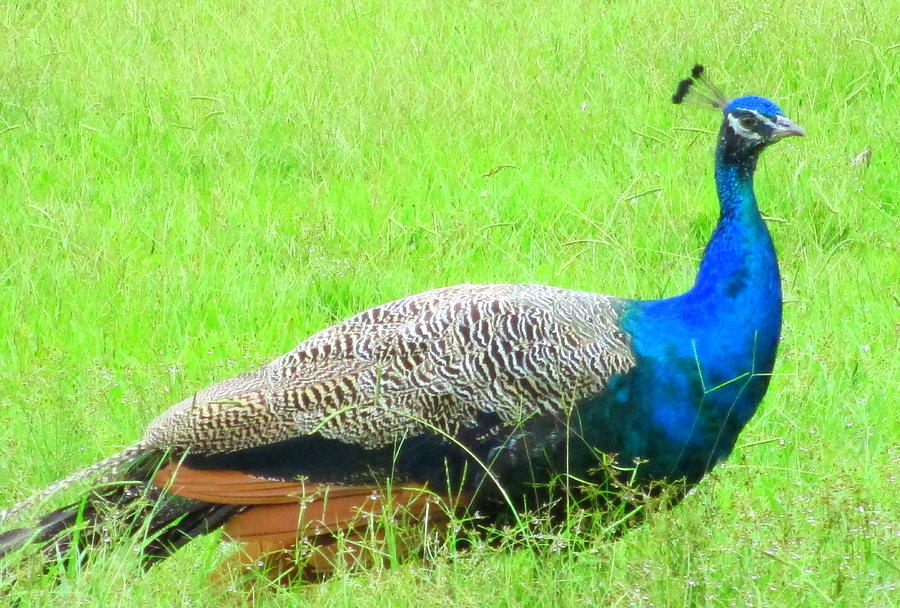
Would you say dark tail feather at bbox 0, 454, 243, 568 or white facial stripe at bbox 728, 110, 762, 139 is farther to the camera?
white facial stripe at bbox 728, 110, 762, 139

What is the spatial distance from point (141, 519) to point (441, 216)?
2429 mm

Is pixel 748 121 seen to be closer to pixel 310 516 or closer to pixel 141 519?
pixel 310 516

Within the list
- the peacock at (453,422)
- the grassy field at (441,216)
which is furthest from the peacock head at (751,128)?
the grassy field at (441,216)

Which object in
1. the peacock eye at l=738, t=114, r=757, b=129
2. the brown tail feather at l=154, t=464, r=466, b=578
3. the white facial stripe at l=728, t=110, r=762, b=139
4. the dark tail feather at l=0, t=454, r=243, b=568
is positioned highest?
the peacock eye at l=738, t=114, r=757, b=129

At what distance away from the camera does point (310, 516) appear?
136 inches

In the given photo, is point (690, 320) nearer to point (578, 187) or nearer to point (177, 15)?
point (578, 187)

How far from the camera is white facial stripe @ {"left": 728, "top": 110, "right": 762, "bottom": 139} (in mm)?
3891

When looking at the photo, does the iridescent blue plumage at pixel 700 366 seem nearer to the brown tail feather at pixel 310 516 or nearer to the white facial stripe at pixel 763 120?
the white facial stripe at pixel 763 120

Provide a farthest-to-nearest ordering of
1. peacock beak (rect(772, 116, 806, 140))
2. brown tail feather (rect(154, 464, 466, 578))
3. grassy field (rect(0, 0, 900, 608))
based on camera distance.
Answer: peacock beak (rect(772, 116, 806, 140)) → brown tail feather (rect(154, 464, 466, 578)) → grassy field (rect(0, 0, 900, 608))

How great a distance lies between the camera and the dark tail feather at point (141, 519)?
3.42 m

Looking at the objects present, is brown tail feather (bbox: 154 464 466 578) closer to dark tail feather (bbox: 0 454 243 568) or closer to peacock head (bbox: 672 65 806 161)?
dark tail feather (bbox: 0 454 243 568)

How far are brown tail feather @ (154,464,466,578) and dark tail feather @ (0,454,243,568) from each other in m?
0.04

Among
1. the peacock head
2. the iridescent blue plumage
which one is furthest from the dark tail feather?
the peacock head

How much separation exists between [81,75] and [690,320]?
14.6 ft
